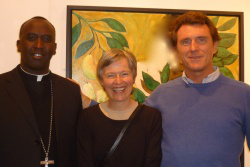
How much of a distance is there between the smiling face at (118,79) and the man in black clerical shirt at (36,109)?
378mm

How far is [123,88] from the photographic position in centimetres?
206

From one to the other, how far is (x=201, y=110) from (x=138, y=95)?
1.11 metres

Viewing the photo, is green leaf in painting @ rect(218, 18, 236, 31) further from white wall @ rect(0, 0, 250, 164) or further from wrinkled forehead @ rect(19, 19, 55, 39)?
wrinkled forehead @ rect(19, 19, 55, 39)

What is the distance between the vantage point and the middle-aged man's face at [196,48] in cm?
207

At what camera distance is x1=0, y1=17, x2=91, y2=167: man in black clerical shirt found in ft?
6.36

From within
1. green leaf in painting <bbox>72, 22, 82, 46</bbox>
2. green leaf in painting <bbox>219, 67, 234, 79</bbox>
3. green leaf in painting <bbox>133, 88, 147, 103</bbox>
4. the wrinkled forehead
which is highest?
green leaf in painting <bbox>72, 22, 82, 46</bbox>

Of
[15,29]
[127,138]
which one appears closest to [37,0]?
[15,29]

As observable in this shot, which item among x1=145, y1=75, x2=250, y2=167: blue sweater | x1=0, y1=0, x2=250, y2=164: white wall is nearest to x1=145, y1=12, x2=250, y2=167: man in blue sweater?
x1=145, y1=75, x2=250, y2=167: blue sweater

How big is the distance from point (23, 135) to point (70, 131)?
0.35 meters

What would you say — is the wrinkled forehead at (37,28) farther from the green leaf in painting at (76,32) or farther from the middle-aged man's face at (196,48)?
the middle-aged man's face at (196,48)

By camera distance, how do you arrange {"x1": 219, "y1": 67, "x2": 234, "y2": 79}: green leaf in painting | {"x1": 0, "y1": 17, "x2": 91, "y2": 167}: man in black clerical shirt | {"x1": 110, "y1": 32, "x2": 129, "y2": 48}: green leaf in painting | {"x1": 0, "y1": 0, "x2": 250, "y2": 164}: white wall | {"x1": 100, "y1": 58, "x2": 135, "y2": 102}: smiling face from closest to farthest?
{"x1": 0, "y1": 17, "x2": 91, "y2": 167}: man in black clerical shirt
{"x1": 100, "y1": 58, "x2": 135, "y2": 102}: smiling face
{"x1": 0, "y1": 0, "x2": 250, "y2": 164}: white wall
{"x1": 110, "y1": 32, "x2": 129, "y2": 48}: green leaf in painting
{"x1": 219, "y1": 67, "x2": 234, "y2": 79}: green leaf in painting

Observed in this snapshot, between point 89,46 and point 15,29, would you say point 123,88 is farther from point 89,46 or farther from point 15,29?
point 15,29

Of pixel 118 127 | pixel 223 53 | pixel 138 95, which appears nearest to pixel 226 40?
pixel 223 53

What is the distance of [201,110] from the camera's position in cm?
203
